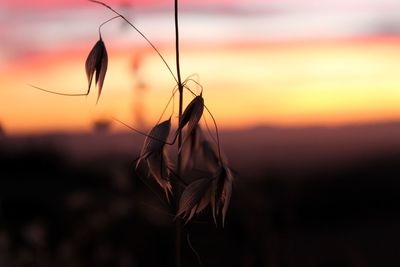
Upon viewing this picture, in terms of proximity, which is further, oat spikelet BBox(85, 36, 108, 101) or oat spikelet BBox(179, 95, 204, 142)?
oat spikelet BBox(85, 36, 108, 101)

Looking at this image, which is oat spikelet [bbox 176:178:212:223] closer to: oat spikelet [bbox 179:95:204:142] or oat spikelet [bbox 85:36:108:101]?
oat spikelet [bbox 179:95:204:142]

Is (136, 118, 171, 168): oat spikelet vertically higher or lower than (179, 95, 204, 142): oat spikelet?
lower

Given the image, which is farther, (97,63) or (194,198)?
(97,63)

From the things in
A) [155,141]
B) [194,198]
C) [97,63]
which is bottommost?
[194,198]

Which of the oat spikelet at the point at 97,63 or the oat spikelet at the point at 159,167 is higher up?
the oat spikelet at the point at 97,63

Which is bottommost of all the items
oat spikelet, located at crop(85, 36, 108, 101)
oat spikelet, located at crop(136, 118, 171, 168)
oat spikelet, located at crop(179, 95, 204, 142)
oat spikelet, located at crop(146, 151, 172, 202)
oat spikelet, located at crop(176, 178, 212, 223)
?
oat spikelet, located at crop(176, 178, 212, 223)

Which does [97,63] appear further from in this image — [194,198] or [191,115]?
[194,198]

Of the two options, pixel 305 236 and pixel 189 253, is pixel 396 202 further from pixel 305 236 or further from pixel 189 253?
pixel 189 253

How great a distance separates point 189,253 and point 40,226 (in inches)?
57.4

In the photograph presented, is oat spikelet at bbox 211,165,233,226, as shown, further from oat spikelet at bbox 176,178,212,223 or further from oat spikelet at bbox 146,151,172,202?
oat spikelet at bbox 146,151,172,202

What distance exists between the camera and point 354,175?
10320 mm

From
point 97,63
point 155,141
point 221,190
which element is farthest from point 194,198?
point 97,63

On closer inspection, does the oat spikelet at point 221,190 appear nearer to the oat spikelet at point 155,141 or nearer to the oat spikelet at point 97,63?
the oat spikelet at point 155,141

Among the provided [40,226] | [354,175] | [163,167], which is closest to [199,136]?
[163,167]
